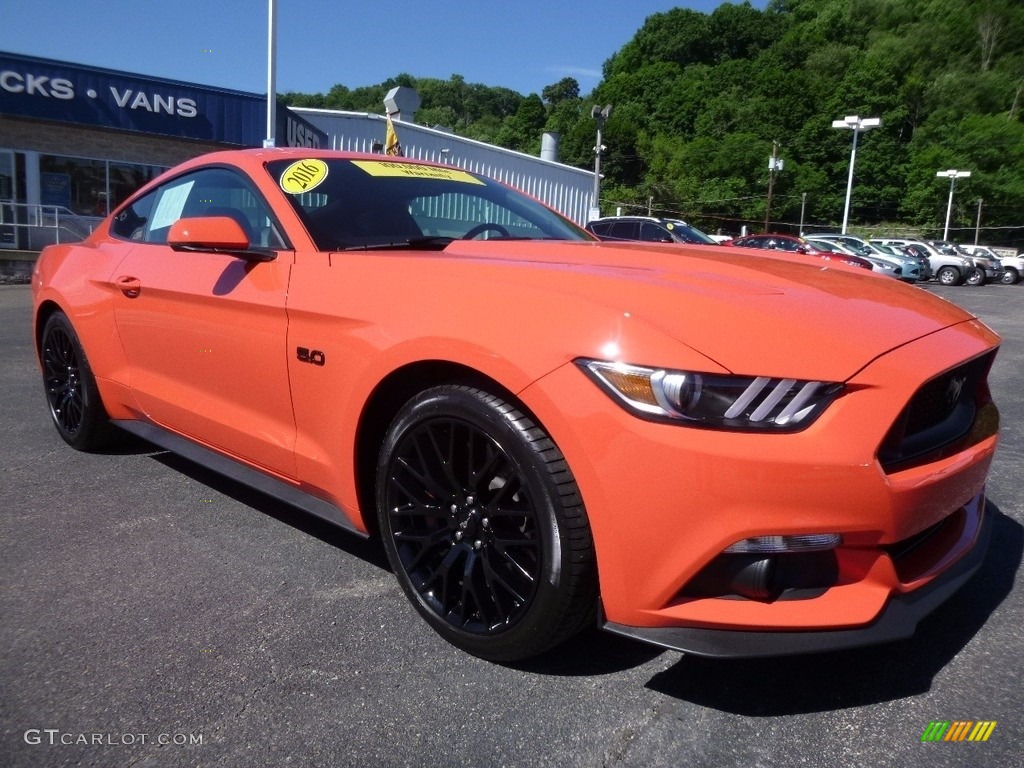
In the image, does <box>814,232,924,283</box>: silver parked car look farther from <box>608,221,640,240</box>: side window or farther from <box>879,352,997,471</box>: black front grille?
<box>879,352,997,471</box>: black front grille

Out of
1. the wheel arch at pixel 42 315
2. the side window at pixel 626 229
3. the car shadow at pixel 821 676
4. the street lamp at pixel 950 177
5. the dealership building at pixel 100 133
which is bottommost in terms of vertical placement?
the car shadow at pixel 821 676

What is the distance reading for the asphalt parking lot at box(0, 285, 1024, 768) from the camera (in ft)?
5.89

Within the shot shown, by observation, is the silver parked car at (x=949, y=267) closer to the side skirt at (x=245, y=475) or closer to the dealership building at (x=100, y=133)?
the dealership building at (x=100, y=133)

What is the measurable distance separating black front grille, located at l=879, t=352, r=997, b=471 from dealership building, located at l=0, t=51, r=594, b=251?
1889cm

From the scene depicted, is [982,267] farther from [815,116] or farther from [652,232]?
[815,116]

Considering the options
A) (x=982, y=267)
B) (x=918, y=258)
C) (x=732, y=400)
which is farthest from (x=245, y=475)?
(x=982, y=267)

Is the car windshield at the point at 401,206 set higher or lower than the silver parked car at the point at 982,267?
higher

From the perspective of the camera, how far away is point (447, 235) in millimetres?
3043

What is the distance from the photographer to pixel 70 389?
156 inches

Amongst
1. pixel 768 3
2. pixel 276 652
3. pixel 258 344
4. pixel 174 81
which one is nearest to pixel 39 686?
pixel 276 652

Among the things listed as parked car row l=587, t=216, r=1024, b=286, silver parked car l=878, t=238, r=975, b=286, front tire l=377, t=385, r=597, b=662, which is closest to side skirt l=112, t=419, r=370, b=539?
front tire l=377, t=385, r=597, b=662

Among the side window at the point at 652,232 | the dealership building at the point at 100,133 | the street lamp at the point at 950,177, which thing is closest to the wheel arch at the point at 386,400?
the side window at the point at 652,232

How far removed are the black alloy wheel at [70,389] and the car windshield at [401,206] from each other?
5.20 feet

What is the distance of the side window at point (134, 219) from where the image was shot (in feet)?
12.0
